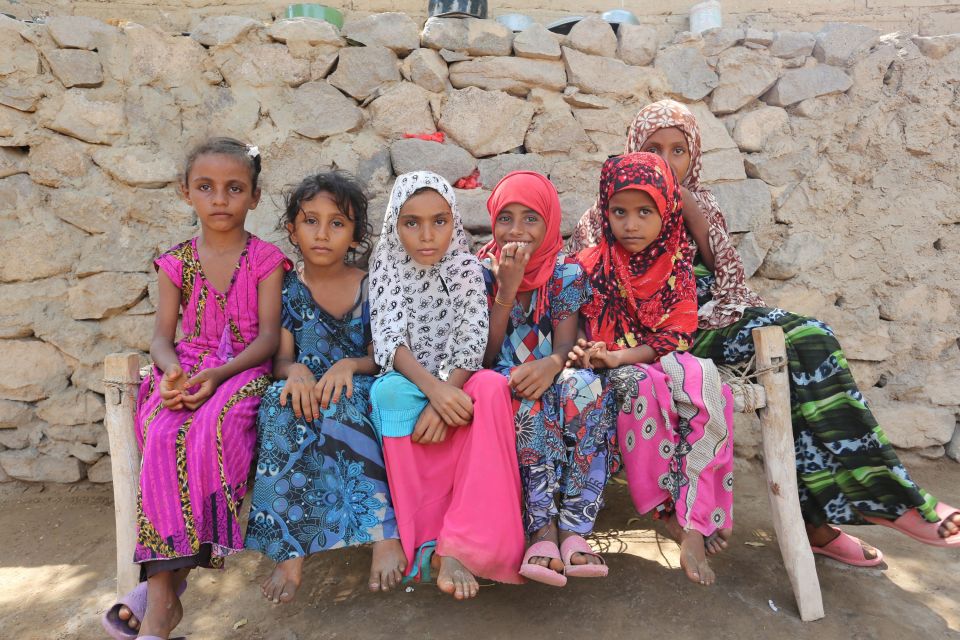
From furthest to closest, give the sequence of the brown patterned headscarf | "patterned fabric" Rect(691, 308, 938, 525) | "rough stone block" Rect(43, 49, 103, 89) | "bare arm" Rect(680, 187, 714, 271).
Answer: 1. "rough stone block" Rect(43, 49, 103, 89)
2. "bare arm" Rect(680, 187, 714, 271)
3. the brown patterned headscarf
4. "patterned fabric" Rect(691, 308, 938, 525)

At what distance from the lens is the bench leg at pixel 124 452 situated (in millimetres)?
1983

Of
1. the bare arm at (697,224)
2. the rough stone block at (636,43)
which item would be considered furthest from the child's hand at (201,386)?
the rough stone block at (636,43)

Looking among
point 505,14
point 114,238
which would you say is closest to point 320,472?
point 114,238

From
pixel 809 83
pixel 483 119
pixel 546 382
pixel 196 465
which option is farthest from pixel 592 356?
pixel 809 83

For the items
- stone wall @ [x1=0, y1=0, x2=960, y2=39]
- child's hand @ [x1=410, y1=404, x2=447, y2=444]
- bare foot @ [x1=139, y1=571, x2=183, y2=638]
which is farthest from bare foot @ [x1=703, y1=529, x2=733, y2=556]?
stone wall @ [x1=0, y1=0, x2=960, y2=39]

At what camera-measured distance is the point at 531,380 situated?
2047 millimetres

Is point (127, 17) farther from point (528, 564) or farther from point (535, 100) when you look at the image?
point (528, 564)

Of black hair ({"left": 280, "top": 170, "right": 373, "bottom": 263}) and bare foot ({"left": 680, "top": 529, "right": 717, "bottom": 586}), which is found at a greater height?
black hair ({"left": 280, "top": 170, "right": 373, "bottom": 263})

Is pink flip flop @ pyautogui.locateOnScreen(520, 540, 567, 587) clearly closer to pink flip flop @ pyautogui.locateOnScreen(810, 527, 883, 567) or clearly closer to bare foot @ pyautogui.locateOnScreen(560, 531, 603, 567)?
bare foot @ pyautogui.locateOnScreen(560, 531, 603, 567)

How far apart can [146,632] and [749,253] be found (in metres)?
2.99

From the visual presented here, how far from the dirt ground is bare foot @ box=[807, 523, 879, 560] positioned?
7cm

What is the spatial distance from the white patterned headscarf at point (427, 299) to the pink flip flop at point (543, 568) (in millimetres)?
646

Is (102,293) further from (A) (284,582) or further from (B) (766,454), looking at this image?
(B) (766,454)

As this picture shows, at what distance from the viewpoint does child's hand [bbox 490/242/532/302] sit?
2.18 m
